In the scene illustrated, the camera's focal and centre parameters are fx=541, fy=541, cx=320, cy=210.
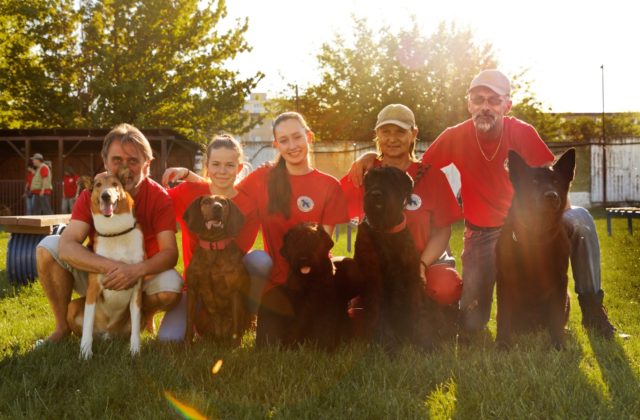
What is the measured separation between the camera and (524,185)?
3.25 meters

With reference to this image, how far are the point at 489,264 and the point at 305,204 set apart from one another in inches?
58.8

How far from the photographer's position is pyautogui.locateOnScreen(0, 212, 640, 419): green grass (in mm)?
2562

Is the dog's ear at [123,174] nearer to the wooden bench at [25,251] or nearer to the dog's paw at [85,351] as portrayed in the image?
the dog's paw at [85,351]

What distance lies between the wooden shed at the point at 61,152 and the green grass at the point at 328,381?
48.4 feet

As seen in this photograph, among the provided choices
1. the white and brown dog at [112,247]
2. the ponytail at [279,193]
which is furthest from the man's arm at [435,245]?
the white and brown dog at [112,247]

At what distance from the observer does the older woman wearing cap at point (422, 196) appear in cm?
379

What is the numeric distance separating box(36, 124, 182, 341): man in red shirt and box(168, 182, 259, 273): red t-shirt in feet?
0.81

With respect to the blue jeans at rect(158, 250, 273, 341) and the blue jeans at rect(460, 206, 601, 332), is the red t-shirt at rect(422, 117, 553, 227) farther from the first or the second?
the blue jeans at rect(158, 250, 273, 341)

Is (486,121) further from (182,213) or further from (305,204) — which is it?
(182,213)

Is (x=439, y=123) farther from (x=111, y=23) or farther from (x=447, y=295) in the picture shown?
(x=447, y=295)

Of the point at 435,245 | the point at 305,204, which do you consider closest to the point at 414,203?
the point at 435,245

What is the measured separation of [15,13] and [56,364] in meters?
21.2

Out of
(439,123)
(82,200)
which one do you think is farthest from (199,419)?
(439,123)

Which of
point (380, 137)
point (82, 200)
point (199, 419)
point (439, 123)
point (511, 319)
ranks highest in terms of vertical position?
point (439, 123)
